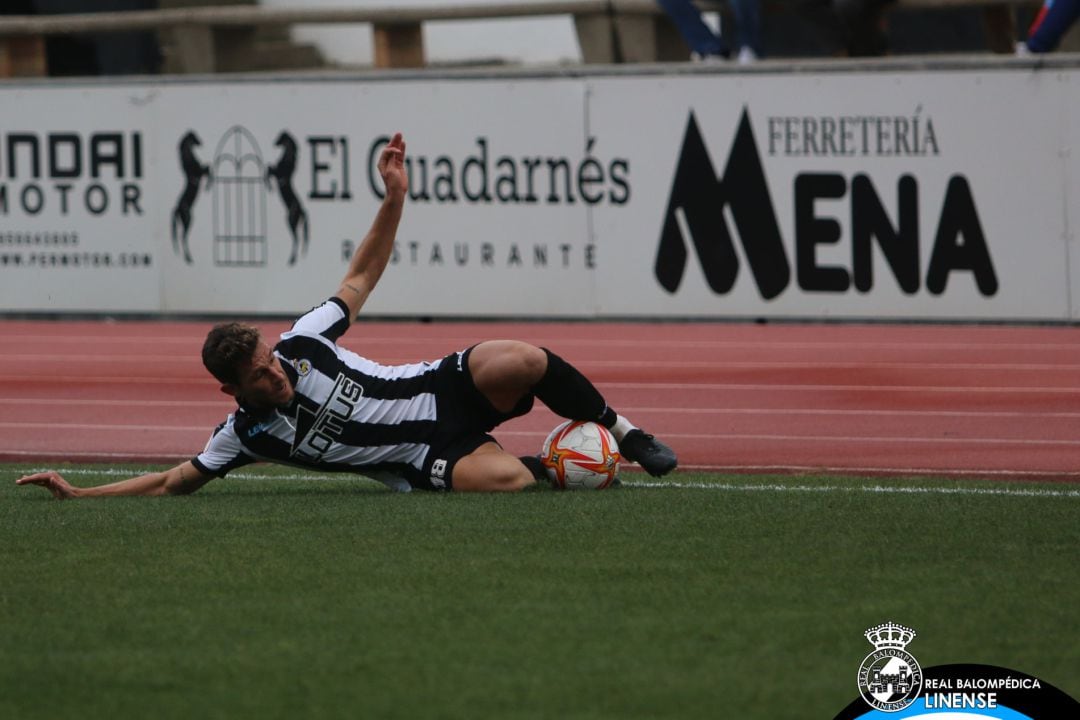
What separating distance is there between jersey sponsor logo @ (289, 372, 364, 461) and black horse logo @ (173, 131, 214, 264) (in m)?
9.64

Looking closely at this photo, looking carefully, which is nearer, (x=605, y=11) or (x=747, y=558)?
(x=747, y=558)

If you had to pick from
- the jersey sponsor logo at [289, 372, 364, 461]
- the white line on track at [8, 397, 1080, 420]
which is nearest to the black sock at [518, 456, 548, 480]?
the jersey sponsor logo at [289, 372, 364, 461]

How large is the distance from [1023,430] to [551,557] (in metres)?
4.66

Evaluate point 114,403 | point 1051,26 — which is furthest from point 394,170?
point 1051,26

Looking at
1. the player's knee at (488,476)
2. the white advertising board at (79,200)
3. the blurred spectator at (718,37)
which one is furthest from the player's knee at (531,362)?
the white advertising board at (79,200)

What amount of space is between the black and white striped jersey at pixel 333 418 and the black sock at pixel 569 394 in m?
0.46

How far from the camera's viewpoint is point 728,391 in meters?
11.6

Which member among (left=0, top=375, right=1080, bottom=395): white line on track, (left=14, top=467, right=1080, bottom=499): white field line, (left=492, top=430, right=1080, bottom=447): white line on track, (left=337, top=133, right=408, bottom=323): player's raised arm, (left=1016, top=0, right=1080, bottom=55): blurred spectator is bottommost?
(left=14, top=467, right=1080, bottom=499): white field line

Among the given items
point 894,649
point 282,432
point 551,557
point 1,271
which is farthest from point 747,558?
point 1,271

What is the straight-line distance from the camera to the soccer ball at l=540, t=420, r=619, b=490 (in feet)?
24.6

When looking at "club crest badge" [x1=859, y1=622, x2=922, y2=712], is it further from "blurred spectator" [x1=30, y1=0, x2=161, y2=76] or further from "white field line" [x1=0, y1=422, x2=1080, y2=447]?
"blurred spectator" [x1=30, y1=0, x2=161, y2=76]

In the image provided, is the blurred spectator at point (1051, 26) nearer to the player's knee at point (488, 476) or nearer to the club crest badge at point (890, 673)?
the player's knee at point (488, 476)

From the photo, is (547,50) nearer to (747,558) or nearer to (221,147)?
(221,147)

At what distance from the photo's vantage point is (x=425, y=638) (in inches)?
197
